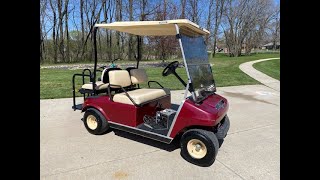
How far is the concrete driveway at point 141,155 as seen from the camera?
270 cm

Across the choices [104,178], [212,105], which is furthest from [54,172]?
[212,105]

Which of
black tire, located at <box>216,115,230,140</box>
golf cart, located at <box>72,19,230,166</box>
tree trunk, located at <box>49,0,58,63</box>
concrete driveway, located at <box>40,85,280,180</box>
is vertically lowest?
concrete driveway, located at <box>40,85,280,180</box>

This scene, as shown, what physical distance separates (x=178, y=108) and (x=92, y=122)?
58.0 inches

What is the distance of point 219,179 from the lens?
2.62m

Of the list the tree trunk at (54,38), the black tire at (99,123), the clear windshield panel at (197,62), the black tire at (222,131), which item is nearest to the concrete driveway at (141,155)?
the black tire at (99,123)

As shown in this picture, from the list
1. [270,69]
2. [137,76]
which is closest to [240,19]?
[270,69]

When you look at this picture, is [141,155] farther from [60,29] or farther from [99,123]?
[60,29]

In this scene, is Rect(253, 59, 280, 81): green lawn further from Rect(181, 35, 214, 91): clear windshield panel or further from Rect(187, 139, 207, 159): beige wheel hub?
Rect(187, 139, 207, 159): beige wheel hub

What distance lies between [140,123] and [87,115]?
927 millimetres

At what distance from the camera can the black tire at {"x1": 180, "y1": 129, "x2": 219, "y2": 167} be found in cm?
280

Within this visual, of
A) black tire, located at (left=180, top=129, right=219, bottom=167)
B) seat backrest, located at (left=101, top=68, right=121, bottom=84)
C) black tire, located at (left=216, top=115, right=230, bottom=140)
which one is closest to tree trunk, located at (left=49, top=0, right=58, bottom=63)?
seat backrest, located at (left=101, top=68, right=121, bottom=84)

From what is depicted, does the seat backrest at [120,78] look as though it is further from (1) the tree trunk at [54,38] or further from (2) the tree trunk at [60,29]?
(2) the tree trunk at [60,29]

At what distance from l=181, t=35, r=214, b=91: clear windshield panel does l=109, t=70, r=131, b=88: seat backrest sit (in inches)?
50.7
